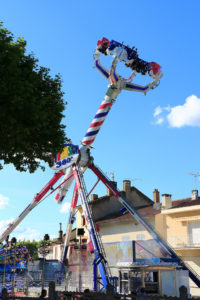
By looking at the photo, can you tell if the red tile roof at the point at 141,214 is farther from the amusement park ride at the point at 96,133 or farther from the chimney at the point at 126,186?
the amusement park ride at the point at 96,133

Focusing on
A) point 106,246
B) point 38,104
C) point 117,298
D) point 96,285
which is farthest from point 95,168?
point 117,298

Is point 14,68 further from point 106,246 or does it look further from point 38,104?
point 106,246

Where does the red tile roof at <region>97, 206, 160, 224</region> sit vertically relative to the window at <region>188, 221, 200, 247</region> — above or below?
above

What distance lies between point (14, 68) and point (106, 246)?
15.4 m

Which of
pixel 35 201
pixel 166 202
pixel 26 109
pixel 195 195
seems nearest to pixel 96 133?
pixel 35 201

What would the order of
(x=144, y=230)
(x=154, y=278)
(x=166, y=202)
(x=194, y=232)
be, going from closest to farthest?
(x=154, y=278) < (x=194, y=232) < (x=166, y=202) < (x=144, y=230)

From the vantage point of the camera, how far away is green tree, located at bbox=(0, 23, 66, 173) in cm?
1482

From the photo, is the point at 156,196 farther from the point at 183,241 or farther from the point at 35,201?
the point at 35,201

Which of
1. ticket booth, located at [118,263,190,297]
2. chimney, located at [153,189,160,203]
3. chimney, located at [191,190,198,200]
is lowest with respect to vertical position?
A: ticket booth, located at [118,263,190,297]

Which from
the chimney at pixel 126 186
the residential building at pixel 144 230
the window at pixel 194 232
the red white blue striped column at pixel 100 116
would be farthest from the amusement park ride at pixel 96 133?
the chimney at pixel 126 186

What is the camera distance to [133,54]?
102 feet

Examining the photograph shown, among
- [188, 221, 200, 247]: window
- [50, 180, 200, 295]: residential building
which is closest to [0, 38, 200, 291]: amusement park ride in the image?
[50, 180, 200, 295]: residential building

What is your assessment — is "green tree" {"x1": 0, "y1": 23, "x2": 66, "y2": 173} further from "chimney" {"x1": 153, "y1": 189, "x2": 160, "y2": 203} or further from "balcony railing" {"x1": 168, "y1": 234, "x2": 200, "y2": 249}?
"chimney" {"x1": 153, "y1": 189, "x2": 160, "y2": 203}

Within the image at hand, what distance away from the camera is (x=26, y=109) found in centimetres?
1520
